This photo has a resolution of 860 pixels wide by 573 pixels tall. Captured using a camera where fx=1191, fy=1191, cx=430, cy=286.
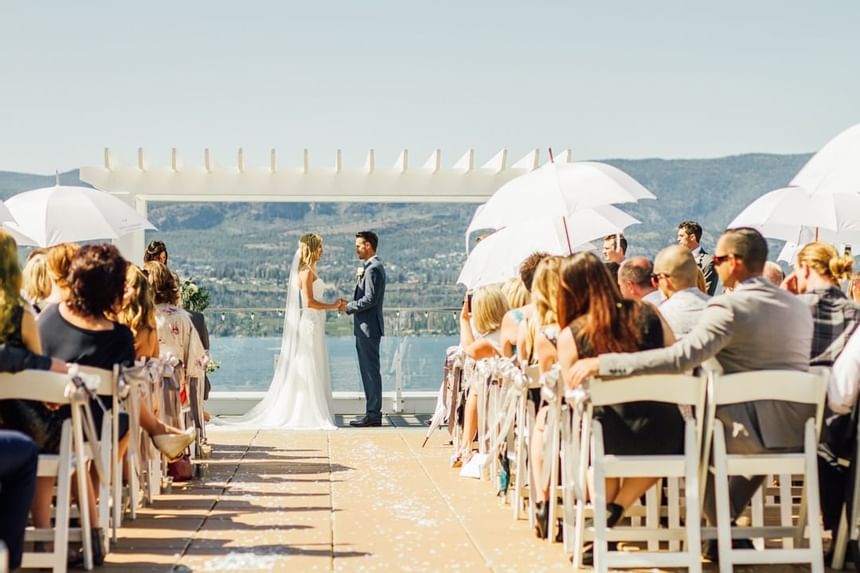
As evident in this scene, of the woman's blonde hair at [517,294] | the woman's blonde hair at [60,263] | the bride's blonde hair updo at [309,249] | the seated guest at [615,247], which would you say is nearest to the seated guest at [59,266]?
the woman's blonde hair at [60,263]

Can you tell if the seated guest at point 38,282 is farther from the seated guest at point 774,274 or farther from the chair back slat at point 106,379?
the seated guest at point 774,274

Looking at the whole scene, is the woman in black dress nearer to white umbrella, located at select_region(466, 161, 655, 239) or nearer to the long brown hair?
the long brown hair

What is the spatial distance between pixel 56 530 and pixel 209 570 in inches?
27.8

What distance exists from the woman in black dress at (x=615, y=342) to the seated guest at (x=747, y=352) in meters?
0.10

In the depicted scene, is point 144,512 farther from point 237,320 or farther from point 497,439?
point 237,320

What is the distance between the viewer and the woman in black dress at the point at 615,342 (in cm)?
520

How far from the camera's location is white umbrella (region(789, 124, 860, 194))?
5.84 metres

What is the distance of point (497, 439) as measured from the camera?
7.50 m

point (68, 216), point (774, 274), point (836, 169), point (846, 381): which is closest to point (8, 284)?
point (68, 216)

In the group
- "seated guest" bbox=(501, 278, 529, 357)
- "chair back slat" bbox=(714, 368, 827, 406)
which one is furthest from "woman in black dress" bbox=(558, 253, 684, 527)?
"seated guest" bbox=(501, 278, 529, 357)

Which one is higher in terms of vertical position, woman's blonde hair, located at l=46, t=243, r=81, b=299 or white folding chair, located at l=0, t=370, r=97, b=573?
woman's blonde hair, located at l=46, t=243, r=81, b=299

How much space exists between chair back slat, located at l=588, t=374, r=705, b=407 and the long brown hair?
1.07 ft

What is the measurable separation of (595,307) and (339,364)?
7.34 metres

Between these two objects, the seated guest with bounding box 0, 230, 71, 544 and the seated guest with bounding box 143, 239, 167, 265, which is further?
the seated guest with bounding box 143, 239, 167, 265
